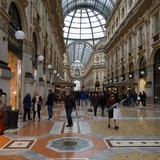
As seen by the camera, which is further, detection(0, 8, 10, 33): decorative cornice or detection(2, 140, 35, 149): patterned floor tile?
detection(0, 8, 10, 33): decorative cornice

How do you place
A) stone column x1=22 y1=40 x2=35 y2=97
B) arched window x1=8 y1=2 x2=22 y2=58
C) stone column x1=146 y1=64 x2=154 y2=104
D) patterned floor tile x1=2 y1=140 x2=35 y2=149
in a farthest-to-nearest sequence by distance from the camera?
stone column x1=146 y1=64 x2=154 y2=104
stone column x1=22 y1=40 x2=35 y2=97
arched window x1=8 y1=2 x2=22 y2=58
patterned floor tile x1=2 y1=140 x2=35 y2=149

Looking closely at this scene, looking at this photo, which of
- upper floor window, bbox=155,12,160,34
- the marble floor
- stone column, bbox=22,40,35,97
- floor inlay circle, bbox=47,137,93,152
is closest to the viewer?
the marble floor

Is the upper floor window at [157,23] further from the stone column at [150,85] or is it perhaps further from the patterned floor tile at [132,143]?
the patterned floor tile at [132,143]

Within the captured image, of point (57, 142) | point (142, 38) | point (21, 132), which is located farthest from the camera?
point (142, 38)

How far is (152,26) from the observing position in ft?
73.9

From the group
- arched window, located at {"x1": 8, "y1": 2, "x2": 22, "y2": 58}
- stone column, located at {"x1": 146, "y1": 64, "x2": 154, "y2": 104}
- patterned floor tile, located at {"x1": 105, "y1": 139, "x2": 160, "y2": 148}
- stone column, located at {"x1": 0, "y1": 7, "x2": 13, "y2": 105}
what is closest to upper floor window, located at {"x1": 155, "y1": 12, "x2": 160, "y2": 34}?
stone column, located at {"x1": 146, "y1": 64, "x2": 154, "y2": 104}

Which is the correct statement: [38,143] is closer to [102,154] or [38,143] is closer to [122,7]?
[102,154]

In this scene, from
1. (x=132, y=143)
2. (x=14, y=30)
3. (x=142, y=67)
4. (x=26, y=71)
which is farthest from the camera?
(x=142, y=67)

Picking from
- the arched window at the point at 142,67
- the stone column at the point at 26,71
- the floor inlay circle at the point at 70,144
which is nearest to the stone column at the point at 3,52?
the floor inlay circle at the point at 70,144

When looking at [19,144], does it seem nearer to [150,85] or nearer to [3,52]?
[3,52]

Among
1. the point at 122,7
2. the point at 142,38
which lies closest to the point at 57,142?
the point at 142,38

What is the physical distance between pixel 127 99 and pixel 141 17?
1010 cm

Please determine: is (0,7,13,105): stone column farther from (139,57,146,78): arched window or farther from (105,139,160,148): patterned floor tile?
(139,57,146,78): arched window

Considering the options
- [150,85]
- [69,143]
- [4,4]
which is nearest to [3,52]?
[4,4]
